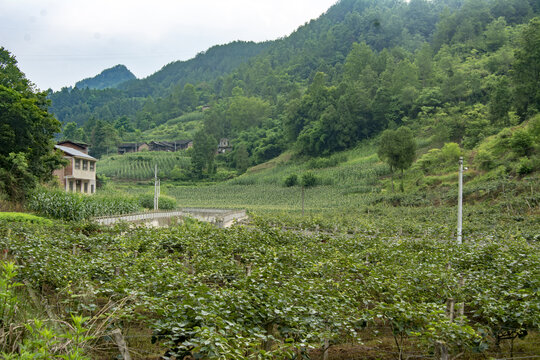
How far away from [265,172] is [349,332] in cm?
6999

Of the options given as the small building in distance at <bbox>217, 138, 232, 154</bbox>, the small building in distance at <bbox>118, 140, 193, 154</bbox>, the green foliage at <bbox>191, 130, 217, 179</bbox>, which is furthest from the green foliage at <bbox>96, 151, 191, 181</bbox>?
the small building in distance at <bbox>217, 138, 232, 154</bbox>

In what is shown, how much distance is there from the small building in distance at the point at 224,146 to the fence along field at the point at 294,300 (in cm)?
8962

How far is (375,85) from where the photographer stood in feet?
265

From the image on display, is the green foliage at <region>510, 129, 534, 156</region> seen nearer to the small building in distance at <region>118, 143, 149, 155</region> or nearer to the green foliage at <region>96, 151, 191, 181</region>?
the green foliage at <region>96, 151, 191, 181</region>

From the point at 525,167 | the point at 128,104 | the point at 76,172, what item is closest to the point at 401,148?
the point at 525,167

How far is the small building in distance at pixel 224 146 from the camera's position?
101 metres

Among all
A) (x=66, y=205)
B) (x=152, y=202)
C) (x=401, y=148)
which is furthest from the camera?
(x=401, y=148)

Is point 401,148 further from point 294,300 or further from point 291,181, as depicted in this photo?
point 294,300

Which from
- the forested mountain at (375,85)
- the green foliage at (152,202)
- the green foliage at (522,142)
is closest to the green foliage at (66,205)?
the green foliage at (152,202)

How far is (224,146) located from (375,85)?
3795cm

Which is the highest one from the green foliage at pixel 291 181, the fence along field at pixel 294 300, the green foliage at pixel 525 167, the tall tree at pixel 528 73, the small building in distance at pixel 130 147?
the tall tree at pixel 528 73

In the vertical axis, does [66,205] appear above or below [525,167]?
below

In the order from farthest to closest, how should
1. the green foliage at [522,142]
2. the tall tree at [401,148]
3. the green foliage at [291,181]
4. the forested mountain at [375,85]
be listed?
the green foliage at [291,181] < the forested mountain at [375,85] < the tall tree at [401,148] < the green foliage at [522,142]

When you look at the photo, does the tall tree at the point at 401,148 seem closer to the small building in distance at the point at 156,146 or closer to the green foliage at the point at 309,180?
the green foliage at the point at 309,180
